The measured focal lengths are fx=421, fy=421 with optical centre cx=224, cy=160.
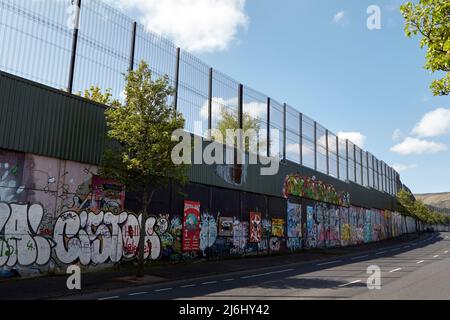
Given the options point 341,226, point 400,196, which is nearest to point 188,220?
point 341,226

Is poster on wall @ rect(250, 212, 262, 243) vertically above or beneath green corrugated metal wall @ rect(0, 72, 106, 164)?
beneath

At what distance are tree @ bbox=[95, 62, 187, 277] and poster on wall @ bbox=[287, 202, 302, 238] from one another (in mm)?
19022

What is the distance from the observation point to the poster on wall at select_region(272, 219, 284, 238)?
106 ft

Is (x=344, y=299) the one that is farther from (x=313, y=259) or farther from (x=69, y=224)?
(x=313, y=259)

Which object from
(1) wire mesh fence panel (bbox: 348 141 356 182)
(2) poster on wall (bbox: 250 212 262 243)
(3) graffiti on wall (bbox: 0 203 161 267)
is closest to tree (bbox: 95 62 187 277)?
(3) graffiti on wall (bbox: 0 203 161 267)

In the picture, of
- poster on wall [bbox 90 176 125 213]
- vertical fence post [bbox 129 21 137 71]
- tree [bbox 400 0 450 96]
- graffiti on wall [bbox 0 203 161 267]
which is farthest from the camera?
vertical fence post [bbox 129 21 137 71]

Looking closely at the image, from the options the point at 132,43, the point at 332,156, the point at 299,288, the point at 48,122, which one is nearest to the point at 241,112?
the point at 132,43

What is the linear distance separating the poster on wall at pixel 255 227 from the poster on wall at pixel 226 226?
2.57 metres

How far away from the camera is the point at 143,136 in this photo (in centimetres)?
1678

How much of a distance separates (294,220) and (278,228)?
3213 mm

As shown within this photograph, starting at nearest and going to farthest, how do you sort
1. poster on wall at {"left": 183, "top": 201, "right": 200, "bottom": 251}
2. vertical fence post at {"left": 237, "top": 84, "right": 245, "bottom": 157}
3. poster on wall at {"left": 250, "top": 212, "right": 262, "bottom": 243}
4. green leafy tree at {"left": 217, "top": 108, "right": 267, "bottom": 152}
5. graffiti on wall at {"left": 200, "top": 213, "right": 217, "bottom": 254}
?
poster on wall at {"left": 183, "top": 201, "right": 200, "bottom": 251}
graffiti on wall at {"left": 200, "top": 213, "right": 217, "bottom": 254}
green leafy tree at {"left": 217, "top": 108, "right": 267, "bottom": 152}
vertical fence post at {"left": 237, "top": 84, "right": 245, "bottom": 157}
poster on wall at {"left": 250, "top": 212, "right": 262, "bottom": 243}

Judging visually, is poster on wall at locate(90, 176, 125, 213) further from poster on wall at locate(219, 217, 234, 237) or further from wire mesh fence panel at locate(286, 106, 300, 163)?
wire mesh fence panel at locate(286, 106, 300, 163)

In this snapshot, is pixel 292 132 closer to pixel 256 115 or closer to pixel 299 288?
pixel 256 115

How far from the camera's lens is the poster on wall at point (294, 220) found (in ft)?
114
